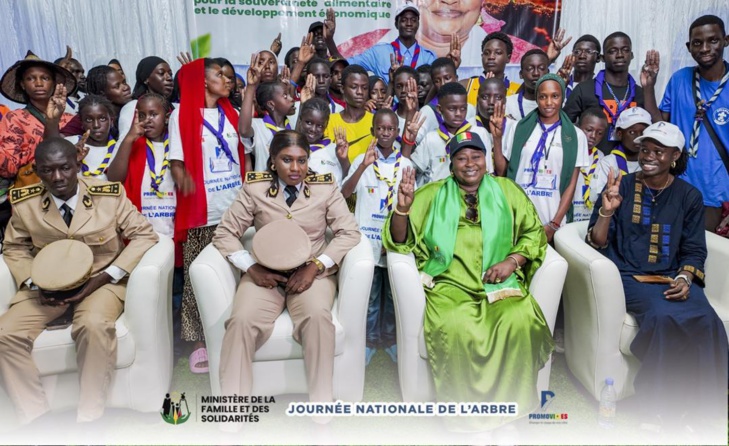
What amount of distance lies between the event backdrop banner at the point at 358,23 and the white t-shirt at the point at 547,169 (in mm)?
3338

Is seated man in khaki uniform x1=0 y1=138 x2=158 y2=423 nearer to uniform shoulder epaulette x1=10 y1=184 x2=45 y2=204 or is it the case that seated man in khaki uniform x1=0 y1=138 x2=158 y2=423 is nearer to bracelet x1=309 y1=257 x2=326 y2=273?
uniform shoulder epaulette x1=10 y1=184 x2=45 y2=204

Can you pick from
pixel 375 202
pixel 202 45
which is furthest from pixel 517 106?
pixel 202 45

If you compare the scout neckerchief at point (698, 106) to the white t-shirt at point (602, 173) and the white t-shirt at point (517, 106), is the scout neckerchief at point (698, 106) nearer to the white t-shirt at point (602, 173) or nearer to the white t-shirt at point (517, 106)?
the white t-shirt at point (602, 173)

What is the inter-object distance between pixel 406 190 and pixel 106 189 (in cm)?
→ 167

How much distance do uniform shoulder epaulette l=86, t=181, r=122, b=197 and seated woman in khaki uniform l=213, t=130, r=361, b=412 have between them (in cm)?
61

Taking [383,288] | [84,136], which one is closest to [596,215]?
[383,288]

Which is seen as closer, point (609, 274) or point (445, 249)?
point (609, 274)

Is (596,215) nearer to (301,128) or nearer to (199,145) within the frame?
(301,128)

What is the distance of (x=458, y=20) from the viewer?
6293 mm

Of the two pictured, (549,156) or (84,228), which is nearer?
(84,228)

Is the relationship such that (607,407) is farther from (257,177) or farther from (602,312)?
(257,177)

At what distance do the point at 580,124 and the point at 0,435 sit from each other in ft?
12.6

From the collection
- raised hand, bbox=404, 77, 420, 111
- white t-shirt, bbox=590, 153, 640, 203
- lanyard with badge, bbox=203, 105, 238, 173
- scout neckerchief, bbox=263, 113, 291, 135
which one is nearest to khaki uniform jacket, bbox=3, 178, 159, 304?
lanyard with badge, bbox=203, 105, 238, 173

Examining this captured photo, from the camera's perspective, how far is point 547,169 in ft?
11.2
